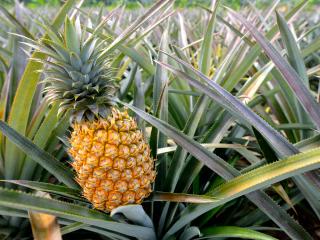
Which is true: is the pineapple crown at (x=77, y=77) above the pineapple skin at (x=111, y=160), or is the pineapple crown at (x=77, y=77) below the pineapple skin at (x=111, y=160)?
above

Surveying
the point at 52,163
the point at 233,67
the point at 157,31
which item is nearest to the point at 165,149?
the point at 52,163

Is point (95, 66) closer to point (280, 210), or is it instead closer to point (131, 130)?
point (131, 130)

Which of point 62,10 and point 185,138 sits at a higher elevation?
point 62,10

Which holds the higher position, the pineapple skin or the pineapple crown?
the pineapple crown

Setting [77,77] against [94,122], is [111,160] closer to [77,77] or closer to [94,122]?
[94,122]
